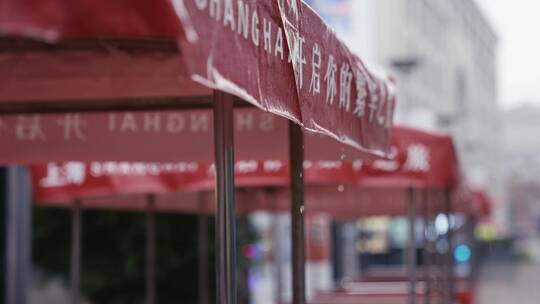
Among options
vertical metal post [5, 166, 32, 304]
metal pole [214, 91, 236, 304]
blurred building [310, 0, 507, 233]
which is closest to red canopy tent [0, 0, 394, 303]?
metal pole [214, 91, 236, 304]

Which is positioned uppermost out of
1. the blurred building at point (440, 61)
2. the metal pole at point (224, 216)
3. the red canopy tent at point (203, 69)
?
the blurred building at point (440, 61)

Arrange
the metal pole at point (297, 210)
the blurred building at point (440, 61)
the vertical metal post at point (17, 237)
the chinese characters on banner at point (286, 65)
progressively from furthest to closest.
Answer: the blurred building at point (440, 61) → the vertical metal post at point (17, 237) → the metal pole at point (297, 210) → the chinese characters on banner at point (286, 65)

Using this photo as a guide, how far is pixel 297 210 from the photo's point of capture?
194 inches

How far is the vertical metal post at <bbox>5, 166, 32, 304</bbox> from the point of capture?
1081cm

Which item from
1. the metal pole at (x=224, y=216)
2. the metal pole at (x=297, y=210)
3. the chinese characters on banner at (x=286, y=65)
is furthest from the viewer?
the metal pole at (x=297, y=210)

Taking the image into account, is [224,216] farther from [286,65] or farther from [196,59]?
[196,59]

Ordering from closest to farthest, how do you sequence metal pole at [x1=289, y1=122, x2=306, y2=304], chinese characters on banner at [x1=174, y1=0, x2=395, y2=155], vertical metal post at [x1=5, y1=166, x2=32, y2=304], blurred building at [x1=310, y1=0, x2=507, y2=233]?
chinese characters on banner at [x1=174, y1=0, x2=395, y2=155] → metal pole at [x1=289, y1=122, x2=306, y2=304] → vertical metal post at [x1=5, y1=166, x2=32, y2=304] → blurred building at [x1=310, y1=0, x2=507, y2=233]

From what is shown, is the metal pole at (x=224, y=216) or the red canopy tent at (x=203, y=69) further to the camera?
the metal pole at (x=224, y=216)

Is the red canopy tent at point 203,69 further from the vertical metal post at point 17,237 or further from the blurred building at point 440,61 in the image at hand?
the blurred building at point 440,61

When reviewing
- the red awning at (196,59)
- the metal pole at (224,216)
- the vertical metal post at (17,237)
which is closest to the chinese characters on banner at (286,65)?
the red awning at (196,59)

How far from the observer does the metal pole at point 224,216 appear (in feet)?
12.2

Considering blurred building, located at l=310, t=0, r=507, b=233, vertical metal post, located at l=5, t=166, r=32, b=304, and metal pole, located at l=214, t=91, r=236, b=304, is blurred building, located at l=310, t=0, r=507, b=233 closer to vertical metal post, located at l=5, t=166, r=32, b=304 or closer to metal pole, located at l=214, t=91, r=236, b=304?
vertical metal post, located at l=5, t=166, r=32, b=304

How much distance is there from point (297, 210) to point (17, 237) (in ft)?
21.4

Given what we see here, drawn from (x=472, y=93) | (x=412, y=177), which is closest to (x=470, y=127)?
(x=472, y=93)
